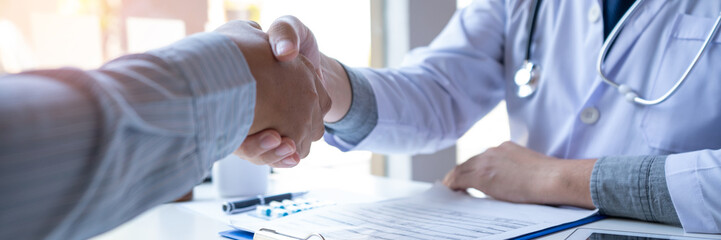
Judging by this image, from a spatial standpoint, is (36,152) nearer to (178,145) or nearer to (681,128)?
(178,145)

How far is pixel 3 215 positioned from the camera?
0.30 m

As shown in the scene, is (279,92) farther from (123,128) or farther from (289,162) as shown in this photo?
(123,128)

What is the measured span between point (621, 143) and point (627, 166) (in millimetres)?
160

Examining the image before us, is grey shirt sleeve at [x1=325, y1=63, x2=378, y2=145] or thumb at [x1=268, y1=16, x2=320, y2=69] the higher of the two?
thumb at [x1=268, y1=16, x2=320, y2=69]

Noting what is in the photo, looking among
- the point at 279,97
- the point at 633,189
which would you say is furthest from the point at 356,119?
the point at 633,189

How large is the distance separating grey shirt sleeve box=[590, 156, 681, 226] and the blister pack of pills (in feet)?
1.26

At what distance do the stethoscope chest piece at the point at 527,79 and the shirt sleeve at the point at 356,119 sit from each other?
0.91 feet

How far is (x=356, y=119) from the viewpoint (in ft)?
2.90

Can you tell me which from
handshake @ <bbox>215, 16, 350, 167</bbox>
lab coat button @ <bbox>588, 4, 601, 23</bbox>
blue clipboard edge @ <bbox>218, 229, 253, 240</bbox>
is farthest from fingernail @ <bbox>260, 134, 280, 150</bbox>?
lab coat button @ <bbox>588, 4, 601, 23</bbox>

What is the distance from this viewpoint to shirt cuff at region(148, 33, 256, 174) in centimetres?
44

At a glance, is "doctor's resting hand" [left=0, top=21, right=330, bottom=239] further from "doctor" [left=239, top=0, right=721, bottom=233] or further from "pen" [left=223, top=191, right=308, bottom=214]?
"pen" [left=223, top=191, right=308, bottom=214]

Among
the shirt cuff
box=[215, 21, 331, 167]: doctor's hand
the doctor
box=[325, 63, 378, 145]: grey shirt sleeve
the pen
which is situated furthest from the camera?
box=[325, 63, 378, 145]: grey shirt sleeve

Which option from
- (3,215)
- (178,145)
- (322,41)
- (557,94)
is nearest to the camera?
(3,215)

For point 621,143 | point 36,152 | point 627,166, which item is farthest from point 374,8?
point 36,152
